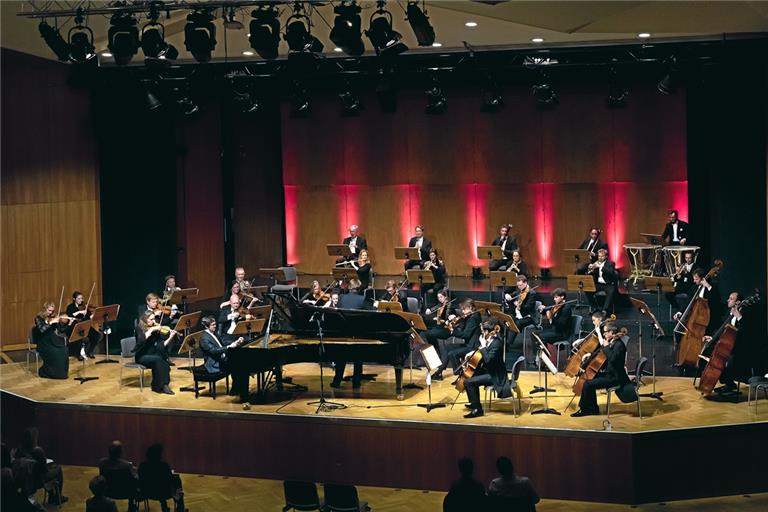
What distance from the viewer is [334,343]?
462 inches

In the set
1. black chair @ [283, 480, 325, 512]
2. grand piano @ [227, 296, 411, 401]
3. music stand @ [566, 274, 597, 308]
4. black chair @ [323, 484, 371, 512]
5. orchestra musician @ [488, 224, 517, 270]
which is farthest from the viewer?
orchestra musician @ [488, 224, 517, 270]

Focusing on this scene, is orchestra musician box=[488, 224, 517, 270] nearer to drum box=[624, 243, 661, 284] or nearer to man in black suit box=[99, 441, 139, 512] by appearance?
drum box=[624, 243, 661, 284]

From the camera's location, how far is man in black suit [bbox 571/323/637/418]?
1091 cm

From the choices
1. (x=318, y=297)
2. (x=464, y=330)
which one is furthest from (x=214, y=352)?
(x=464, y=330)

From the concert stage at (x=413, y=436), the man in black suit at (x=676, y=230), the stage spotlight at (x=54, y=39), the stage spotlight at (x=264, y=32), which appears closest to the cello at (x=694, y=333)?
the concert stage at (x=413, y=436)

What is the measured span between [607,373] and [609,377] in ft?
0.16

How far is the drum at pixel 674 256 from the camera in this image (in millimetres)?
15469

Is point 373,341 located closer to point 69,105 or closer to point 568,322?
point 568,322

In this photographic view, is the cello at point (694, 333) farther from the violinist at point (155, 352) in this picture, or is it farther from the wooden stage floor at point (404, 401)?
the violinist at point (155, 352)

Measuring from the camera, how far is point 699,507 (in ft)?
33.9

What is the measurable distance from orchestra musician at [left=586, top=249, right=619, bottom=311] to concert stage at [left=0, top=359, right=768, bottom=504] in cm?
242

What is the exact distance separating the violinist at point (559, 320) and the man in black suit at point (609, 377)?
1.57 m

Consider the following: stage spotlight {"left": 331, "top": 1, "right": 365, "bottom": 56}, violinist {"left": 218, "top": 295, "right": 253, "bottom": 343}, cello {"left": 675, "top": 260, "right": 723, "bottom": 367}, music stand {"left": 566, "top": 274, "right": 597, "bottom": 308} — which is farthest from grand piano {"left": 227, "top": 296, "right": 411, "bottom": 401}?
cello {"left": 675, "top": 260, "right": 723, "bottom": 367}

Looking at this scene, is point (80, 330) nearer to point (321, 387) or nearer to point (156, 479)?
point (321, 387)
